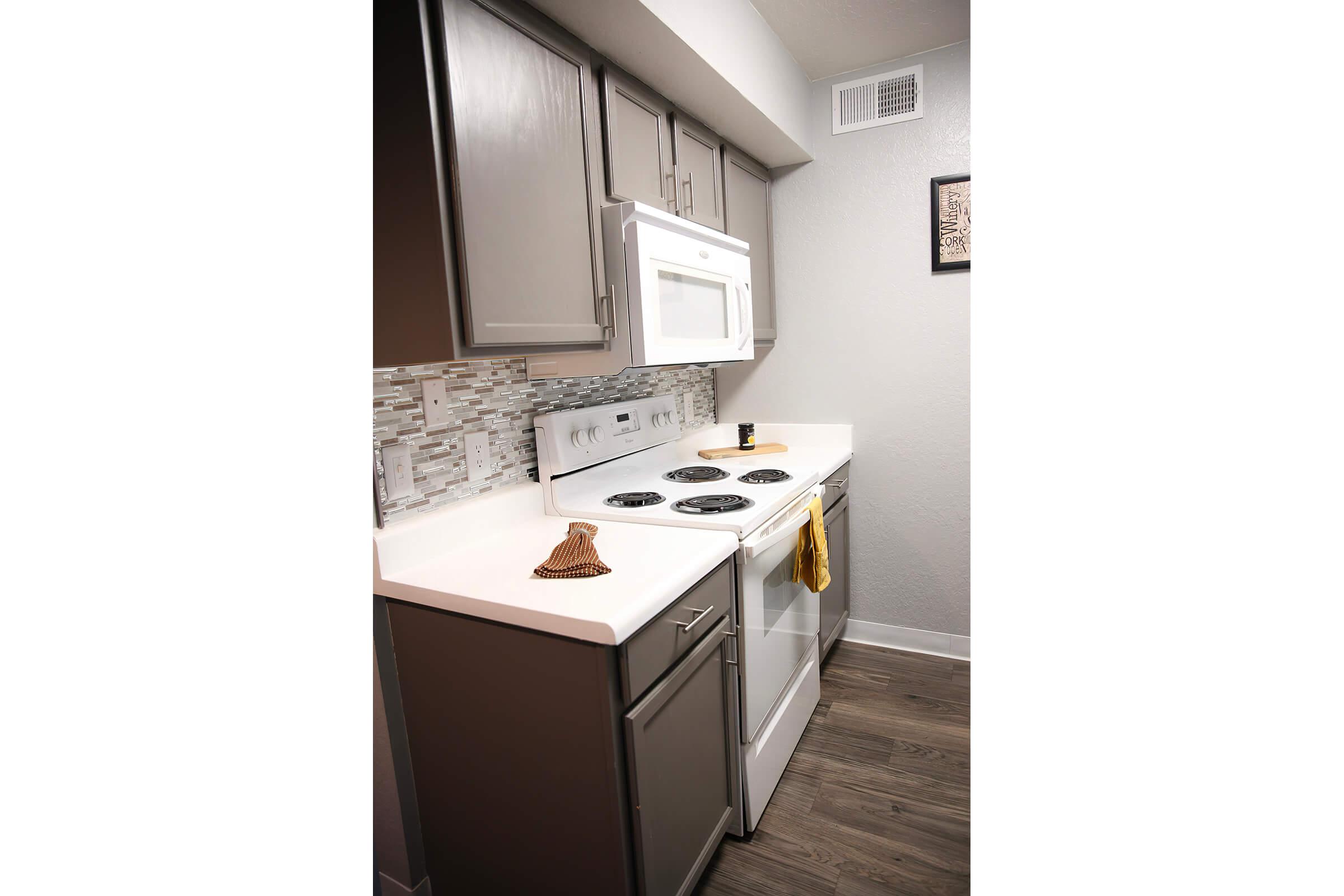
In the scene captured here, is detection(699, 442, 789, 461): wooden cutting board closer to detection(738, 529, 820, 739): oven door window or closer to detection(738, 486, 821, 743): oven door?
detection(738, 486, 821, 743): oven door

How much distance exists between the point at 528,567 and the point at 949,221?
6.87ft

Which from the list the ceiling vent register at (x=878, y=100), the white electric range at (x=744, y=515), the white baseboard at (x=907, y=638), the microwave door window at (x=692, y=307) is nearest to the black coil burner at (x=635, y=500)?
the white electric range at (x=744, y=515)

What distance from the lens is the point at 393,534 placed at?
4.71 feet

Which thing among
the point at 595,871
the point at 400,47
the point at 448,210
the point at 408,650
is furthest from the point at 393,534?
the point at 400,47

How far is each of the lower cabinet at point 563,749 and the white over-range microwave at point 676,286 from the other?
676mm

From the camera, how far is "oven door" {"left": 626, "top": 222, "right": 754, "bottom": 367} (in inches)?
66.9

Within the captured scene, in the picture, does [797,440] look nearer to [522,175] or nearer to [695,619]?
[695,619]

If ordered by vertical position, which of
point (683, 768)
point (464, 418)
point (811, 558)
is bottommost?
point (683, 768)

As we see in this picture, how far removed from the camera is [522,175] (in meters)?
1.39

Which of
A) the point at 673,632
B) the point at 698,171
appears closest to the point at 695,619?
the point at 673,632

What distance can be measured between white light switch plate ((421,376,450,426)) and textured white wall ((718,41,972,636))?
1.67 m

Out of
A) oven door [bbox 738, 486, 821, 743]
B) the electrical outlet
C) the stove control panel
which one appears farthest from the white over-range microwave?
oven door [bbox 738, 486, 821, 743]
